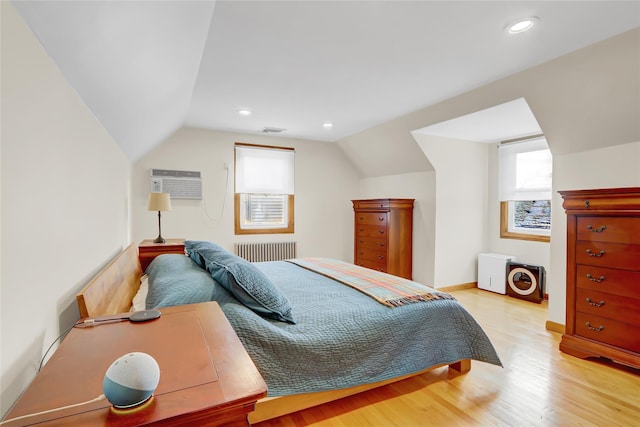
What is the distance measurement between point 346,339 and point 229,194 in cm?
347

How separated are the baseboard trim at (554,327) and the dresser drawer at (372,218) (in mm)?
2119

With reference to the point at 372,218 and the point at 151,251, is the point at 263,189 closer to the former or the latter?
the point at 372,218

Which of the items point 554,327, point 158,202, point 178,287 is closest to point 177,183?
point 158,202

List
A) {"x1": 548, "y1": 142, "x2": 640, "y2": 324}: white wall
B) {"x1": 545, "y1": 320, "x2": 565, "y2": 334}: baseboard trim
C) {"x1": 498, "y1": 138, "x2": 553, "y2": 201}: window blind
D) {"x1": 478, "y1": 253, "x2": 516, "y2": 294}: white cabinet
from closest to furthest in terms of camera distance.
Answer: {"x1": 548, "y1": 142, "x2": 640, "y2": 324}: white wall < {"x1": 545, "y1": 320, "x2": 565, "y2": 334}: baseboard trim < {"x1": 498, "y1": 138, "x2": 553, "y2": 201}: window blind < {"x1": 478, "y1": 253, "x2": 516, "y2": 294}: white cabinet

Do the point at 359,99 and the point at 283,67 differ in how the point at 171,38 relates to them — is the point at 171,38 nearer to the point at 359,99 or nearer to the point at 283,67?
the point at 283,67

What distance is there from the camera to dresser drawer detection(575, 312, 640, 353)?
225cm

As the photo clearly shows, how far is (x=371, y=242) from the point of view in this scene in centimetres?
473

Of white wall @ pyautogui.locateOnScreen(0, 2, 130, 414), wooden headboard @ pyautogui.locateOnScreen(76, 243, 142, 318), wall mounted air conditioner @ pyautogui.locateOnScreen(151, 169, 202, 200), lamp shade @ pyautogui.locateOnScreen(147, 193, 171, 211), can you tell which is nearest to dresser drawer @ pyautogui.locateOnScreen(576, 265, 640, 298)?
white wall @ pyautogui.locateOnScreen(0, 2, 130, 414)

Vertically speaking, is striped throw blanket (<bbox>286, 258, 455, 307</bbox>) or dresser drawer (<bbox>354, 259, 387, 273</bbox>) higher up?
striped throw blanket (<bbox>286, 258, 455, 307</bbox>)

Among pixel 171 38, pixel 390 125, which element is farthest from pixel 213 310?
pixel 390 125

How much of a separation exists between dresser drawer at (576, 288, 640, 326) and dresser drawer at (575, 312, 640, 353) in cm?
4

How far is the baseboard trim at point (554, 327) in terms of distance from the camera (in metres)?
3.01

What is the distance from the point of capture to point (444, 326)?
6.78 feet

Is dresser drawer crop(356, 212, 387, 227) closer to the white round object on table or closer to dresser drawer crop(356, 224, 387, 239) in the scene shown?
dresser drawer crop(356, 224, 387, 239)
